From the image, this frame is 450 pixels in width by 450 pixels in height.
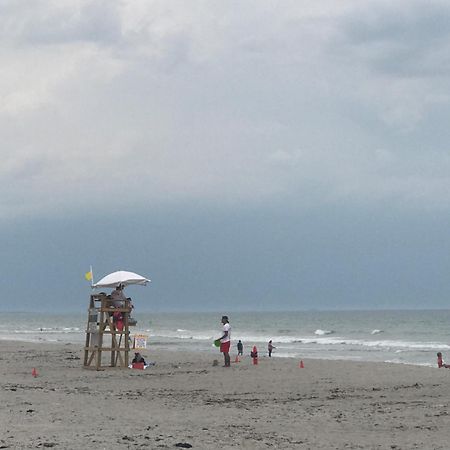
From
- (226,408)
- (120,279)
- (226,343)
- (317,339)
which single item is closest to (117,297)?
(120,279)

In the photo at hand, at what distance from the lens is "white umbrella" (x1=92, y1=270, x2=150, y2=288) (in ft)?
67.9

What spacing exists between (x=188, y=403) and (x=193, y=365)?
9330mm

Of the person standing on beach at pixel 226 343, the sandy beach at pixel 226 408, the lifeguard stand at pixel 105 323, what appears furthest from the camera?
the person standing on beach at pixel 226 343

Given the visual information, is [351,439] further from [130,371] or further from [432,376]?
[130,371]

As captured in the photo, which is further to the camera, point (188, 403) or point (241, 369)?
point (241, 369)

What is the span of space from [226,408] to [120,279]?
864 centimetres

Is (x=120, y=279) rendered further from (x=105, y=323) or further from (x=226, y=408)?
(x=226, y=408)

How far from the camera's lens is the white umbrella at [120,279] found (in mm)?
20703

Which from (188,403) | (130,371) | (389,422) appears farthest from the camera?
(130,371)

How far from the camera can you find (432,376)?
1866 centimetres

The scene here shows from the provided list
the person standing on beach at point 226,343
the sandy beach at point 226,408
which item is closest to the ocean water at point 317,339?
the person standing on beach at point 226,343

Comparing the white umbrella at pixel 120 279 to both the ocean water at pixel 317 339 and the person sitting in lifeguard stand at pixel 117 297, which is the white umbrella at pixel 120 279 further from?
the ocean water at pixel 317 339

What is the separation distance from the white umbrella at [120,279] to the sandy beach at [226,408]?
2263 millimetres

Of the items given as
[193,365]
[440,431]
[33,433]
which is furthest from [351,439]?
[193,365]
